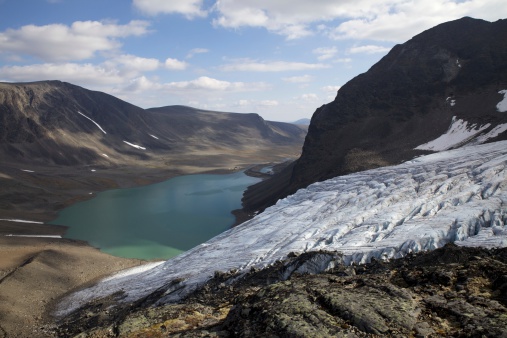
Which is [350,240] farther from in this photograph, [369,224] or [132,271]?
[132,271]

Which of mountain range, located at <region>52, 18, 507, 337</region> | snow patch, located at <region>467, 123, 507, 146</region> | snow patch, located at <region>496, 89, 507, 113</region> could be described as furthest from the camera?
snow patch, located at <region>496, 89, 507, 113</region>

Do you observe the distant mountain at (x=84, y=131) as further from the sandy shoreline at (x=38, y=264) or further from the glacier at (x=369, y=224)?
the glacier at (x=369, y=224)

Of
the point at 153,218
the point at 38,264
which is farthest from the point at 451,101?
the point at 38,264

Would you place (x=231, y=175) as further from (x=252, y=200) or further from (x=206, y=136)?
(x=206, y=136)

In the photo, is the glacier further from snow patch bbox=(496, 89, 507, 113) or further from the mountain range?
snow patch bbox=(496, 89, 507, 113)

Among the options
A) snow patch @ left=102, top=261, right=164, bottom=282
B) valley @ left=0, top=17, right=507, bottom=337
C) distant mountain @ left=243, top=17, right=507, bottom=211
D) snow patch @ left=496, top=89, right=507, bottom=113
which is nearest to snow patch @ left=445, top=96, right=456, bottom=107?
distant mountain @ left=243, top=17, right=507, bottom=211
